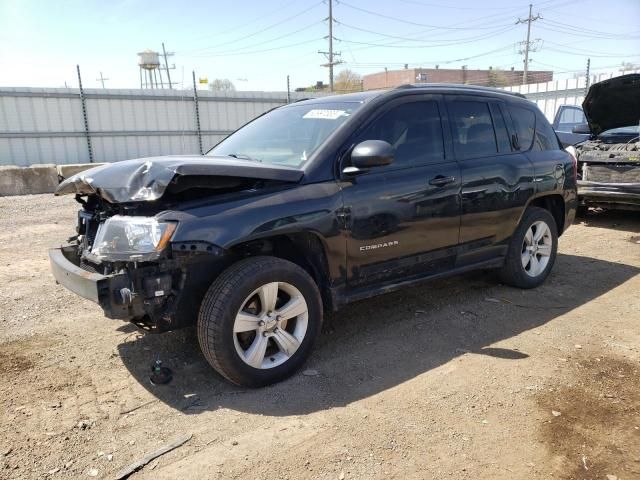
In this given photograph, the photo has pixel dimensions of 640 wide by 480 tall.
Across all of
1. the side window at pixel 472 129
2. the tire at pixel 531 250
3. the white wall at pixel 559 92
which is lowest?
the tire at pixel 531 250

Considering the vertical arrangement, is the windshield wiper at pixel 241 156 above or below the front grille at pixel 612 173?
above

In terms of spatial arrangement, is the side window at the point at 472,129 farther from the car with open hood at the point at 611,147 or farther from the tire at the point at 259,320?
the car with open hood at the point at 611,147

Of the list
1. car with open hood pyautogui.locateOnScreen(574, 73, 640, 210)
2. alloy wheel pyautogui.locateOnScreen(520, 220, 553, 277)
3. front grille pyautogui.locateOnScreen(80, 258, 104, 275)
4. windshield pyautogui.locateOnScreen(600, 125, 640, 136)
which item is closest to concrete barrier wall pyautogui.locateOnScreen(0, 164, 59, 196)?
front grille pyautogui.locateOnScreen(80, 258, 104, 275)

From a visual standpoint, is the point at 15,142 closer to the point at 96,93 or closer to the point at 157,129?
the point at 96,93

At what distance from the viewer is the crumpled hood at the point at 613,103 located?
8.45 meters

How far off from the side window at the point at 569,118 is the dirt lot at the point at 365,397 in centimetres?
723

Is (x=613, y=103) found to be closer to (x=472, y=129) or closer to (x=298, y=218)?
(x=472, y=129)

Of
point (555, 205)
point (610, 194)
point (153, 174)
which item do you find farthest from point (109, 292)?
point (610, 194)

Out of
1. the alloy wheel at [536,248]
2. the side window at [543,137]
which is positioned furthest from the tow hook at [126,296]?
the side window at [543,137]

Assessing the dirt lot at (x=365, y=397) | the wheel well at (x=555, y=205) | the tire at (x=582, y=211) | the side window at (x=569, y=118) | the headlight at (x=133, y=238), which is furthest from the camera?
the side window at (x=569, y=118)

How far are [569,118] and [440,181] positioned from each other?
8.91 metres

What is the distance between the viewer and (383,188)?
3691 mm

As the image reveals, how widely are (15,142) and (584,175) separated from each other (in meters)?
13.9

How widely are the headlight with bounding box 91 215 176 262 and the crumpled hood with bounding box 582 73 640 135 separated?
27.6ft
